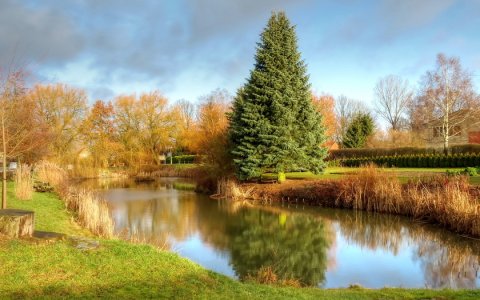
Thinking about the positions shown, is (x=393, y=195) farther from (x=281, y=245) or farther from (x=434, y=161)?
(x=434, y=161)

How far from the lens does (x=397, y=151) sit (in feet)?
119

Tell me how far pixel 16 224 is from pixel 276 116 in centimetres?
1835

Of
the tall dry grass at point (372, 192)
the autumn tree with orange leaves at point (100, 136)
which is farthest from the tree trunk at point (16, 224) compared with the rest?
the autumn tree with orange leaves at point (100, 136)

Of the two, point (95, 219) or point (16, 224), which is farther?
point (95, 219)

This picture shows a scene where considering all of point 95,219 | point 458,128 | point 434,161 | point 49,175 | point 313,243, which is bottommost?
point 313,243

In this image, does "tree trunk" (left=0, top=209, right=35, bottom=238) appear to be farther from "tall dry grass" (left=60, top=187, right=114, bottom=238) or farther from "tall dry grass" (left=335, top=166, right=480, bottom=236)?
"tall dry grass" (left=335, top=166, right=480, bottom=236)

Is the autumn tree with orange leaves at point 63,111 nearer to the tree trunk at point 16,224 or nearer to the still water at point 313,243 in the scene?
the still water at point 313,243

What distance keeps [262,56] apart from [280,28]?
2.23 m

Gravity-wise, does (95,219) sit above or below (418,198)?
below

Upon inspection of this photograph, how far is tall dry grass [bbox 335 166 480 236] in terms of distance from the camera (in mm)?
13789

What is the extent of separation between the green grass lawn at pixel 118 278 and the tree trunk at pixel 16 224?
1.52ft

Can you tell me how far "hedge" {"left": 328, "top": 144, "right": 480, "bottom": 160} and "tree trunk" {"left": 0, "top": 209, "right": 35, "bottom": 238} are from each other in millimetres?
29738

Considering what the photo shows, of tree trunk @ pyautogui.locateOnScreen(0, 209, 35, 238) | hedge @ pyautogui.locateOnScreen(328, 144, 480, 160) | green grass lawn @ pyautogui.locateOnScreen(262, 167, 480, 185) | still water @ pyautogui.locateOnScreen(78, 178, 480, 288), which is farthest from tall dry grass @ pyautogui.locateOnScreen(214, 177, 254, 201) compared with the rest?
tree trunk @ pyautogui.locateOnScreen(0, 209, 35, 238)

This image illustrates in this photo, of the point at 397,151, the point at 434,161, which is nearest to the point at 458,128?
the point at 397,151
